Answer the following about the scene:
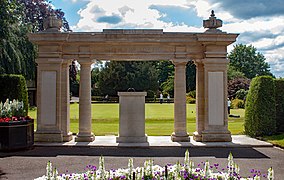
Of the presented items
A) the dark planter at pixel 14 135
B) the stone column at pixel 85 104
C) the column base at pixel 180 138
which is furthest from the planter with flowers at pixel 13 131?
the column base at pixel 180 138

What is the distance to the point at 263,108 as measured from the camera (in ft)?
45.2

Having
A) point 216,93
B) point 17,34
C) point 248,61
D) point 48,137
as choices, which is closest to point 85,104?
point 48,137

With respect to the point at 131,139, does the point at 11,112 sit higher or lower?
higher

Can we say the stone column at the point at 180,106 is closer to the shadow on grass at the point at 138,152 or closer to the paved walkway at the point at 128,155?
the paved walkway at the point at 128,155

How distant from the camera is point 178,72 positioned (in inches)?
504

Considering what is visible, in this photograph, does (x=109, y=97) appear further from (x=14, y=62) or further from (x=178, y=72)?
(x=178, y=72)

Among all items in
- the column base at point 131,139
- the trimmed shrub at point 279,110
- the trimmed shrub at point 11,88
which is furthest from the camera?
the trimmed shrub at point 11,88

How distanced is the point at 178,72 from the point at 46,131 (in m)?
5.04

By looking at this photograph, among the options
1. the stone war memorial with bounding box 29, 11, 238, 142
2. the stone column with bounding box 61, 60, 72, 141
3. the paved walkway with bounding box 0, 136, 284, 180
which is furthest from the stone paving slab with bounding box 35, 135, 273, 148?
the stone column with bounding box 61, 60, 72, 141

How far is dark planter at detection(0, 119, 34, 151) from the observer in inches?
422

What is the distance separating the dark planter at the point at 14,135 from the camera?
35.2 ft

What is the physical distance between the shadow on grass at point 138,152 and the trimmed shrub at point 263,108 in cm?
252

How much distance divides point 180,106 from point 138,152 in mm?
2751

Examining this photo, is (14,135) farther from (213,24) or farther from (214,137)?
(213,24)
